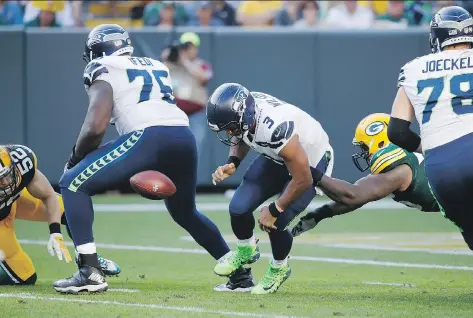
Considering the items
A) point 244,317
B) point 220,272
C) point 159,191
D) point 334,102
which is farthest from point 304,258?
point 334,102

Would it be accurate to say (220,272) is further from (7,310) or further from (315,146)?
(7,310)

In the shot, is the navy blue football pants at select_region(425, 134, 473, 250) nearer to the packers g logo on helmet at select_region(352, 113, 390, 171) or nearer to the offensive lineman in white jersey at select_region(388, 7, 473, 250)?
the offensive lineman in white jersey at select_region(388, 7, 473, 250)

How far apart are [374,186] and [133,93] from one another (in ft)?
5.71

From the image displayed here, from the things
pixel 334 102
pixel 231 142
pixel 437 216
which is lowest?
pixel 437 216

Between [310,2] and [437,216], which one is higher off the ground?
[310,2]

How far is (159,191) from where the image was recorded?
6812mm

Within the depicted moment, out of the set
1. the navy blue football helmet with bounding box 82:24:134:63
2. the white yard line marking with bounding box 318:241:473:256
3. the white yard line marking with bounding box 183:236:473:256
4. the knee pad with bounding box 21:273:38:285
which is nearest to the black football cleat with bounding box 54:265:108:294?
the knee pad with bounding box 21:273:38:285

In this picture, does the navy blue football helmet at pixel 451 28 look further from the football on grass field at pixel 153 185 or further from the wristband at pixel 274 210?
the football on grass field at pixel 153 185

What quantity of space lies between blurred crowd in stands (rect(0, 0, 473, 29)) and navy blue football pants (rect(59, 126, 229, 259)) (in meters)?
7.62

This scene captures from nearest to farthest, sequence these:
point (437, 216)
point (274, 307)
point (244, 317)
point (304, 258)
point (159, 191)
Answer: point (244, 317) < point (274, 307) < point (159, 191) < point (304, 258) < point (437, 216)

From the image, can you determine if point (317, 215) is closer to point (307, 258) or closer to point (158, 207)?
point (307, 258)

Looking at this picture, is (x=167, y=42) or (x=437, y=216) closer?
(x=437, y=216)

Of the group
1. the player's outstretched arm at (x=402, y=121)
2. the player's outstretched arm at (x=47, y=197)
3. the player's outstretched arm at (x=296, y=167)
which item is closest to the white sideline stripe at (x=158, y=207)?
the player's outstretched arm at (x=47, y=197)

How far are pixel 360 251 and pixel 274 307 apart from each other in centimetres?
345
